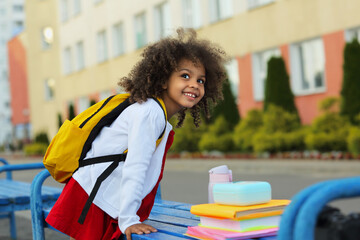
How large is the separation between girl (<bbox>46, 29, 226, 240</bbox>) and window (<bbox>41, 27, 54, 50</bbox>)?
38469mm

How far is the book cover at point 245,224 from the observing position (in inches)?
97.3

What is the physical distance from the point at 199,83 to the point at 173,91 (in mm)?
158

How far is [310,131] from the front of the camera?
17469 millimetres

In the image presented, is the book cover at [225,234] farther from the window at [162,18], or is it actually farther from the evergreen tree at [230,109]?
the window at [162,18]

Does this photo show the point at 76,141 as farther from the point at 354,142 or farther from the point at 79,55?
the point at 79,55

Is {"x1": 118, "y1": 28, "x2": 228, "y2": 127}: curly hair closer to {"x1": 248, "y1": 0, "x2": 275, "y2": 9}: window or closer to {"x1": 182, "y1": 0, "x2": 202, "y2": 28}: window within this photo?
{"x1": 248, "y1": 0, "x2": 275, "y2": 9}: window

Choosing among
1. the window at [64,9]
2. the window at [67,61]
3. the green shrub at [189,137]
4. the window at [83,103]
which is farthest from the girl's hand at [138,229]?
the window at [64,9]

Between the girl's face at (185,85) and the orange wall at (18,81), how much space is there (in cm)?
5498

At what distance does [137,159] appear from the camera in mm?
2982

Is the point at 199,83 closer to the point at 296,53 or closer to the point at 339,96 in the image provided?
the point at 339,96

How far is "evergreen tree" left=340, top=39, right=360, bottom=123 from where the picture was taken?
16.8 meters

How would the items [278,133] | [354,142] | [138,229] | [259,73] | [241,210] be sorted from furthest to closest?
[259,73]
[278,133]
[354,142]
[138,229]
[241,210]

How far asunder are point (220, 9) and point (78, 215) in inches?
853

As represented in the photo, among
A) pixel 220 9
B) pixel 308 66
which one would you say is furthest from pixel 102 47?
pixel 308 66
